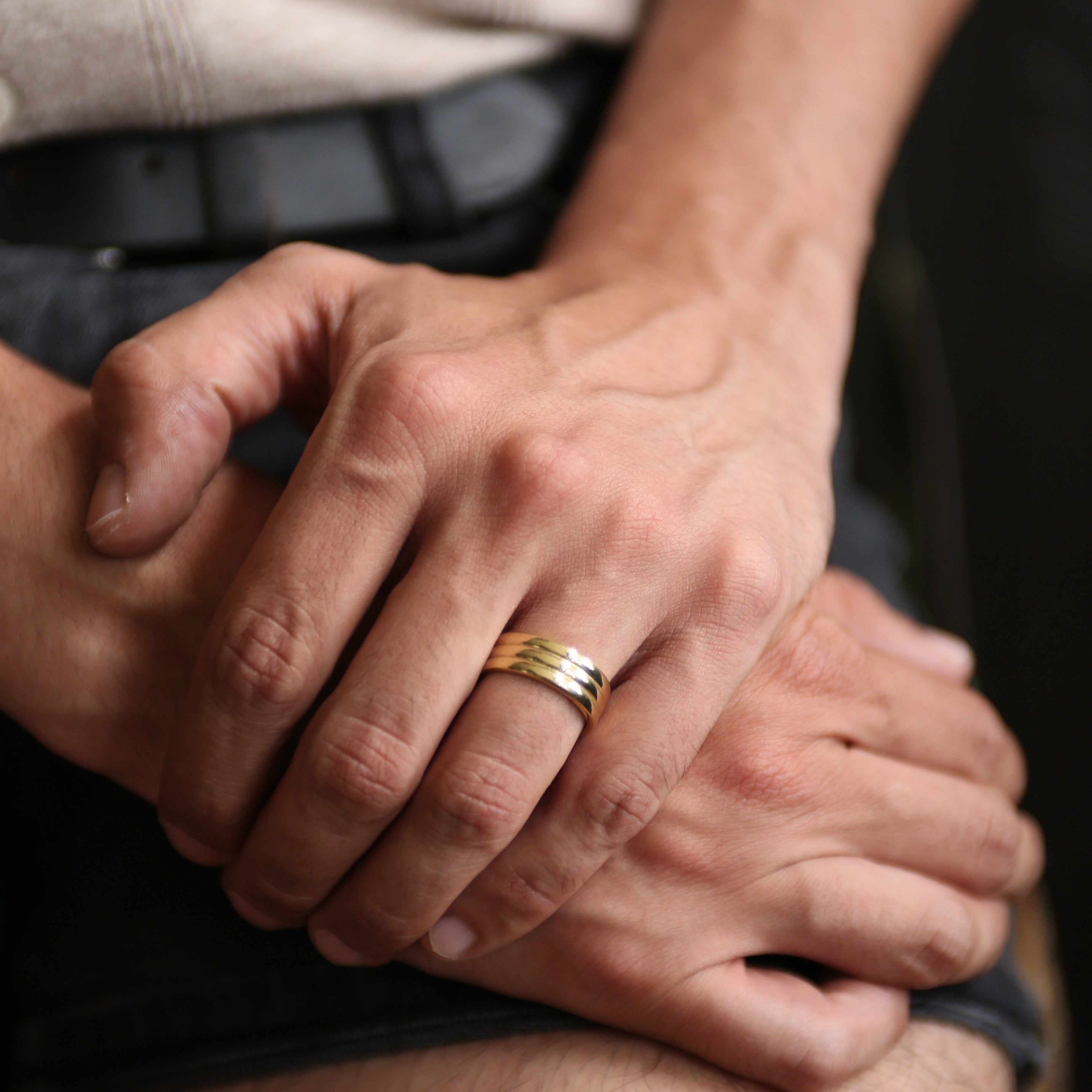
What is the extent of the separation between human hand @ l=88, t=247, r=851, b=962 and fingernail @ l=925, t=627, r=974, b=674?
317 mm

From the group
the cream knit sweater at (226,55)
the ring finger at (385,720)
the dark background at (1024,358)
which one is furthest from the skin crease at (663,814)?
the dark background at (1024,358)

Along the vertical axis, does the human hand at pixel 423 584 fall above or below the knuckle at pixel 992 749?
above

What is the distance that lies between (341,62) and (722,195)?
350mm

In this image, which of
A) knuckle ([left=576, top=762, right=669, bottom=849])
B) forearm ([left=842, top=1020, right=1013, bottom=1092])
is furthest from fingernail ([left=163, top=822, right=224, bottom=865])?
forearm ([left=842, top=1020, right=1013, bottom=1092])

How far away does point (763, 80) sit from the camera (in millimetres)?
891

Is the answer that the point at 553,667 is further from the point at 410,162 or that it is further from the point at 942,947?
the point at 410,162

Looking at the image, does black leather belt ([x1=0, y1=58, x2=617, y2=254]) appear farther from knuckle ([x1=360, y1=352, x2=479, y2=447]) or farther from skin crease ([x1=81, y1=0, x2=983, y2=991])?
knuckle ([x1=360, y1=352, x2=479, y2=447])

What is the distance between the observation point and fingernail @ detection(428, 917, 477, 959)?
54cm

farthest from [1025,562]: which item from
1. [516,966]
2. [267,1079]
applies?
[267,1079]

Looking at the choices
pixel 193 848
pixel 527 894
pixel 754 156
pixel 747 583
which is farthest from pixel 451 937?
pixel 754 156

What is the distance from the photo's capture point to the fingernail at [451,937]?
538 millimetres

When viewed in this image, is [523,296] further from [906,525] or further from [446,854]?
[906,525]

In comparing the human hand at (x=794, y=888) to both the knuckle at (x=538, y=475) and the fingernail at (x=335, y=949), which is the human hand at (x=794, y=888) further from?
the knuckle at (x=538, y=475)

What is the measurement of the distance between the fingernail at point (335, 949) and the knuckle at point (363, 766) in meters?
0.11
